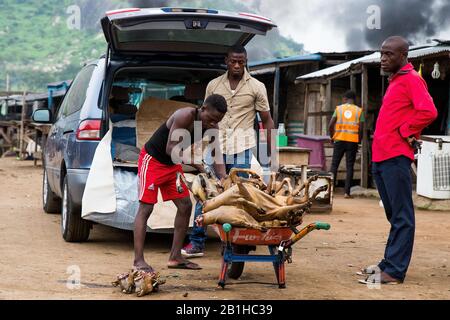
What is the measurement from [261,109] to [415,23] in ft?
68.8

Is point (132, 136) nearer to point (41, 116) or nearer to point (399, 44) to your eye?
point (41, 116)

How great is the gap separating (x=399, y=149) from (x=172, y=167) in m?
1.79

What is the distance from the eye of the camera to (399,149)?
5980 millimetres

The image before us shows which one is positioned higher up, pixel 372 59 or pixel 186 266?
pixel 372 59

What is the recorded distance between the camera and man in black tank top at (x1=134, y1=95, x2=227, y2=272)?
5793mm

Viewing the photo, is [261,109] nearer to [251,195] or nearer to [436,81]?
[251,195]

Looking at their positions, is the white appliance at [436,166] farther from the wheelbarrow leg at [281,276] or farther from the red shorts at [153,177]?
the wheelbarrow leg at [281,276]

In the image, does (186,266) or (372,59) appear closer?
(186,266)

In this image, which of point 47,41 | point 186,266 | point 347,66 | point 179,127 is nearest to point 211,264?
point 186,266

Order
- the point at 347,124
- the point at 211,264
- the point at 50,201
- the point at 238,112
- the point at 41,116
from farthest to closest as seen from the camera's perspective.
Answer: the point at 347,124 < the point at 50,201 < the point at 41,116 < the point at 238,112 < the point at 211,264

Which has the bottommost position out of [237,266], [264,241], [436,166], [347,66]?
[237,266]

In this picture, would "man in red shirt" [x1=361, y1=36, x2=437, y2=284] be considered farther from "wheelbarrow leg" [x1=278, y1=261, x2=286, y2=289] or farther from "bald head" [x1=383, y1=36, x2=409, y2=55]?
"wheelbarrow leg" [x1=278, y1=261, x2=286, y2=289]

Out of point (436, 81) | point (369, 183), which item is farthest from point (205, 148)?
point (436, 81)

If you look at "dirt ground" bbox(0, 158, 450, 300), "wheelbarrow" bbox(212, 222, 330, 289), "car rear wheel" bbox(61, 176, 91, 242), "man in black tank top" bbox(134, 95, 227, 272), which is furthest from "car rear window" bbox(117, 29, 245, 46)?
"wheelbarrow" bbox(212, 222, 330, 289)
